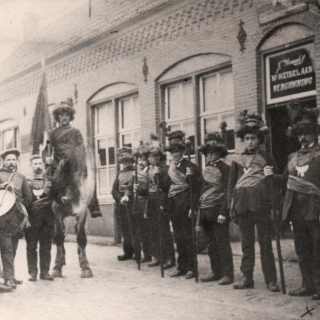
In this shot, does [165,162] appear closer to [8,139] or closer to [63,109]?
[63,109]

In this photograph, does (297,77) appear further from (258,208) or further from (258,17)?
(258,208)

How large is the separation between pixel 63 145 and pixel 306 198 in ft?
10.9

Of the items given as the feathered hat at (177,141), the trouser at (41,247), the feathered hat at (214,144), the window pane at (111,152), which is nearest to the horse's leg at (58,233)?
the trouser at (41,247)

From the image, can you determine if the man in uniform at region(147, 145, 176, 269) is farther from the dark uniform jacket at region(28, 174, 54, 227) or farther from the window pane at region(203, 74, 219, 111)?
the window pane at region(203, 74, 219, 111)

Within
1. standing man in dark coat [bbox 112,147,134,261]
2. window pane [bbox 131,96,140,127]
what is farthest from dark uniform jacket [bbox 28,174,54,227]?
window pane [bbox 131,96,140,127]

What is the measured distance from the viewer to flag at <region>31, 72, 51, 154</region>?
6.89m

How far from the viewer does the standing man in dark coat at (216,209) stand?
583 cm

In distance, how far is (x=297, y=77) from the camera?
7281mm

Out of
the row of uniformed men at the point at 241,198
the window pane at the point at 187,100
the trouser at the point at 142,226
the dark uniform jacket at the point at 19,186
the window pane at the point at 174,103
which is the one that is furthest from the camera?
the window pane at the point at 174,103

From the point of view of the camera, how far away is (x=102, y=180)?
1080cm

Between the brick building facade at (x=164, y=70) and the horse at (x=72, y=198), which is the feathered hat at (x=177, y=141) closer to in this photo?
the horse at (x=72, y=198)

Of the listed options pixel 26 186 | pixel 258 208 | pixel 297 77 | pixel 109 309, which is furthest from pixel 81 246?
pixel 297 77

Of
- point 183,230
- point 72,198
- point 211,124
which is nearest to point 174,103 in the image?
point 211,124

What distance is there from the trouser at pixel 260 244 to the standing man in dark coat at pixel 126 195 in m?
2.69
